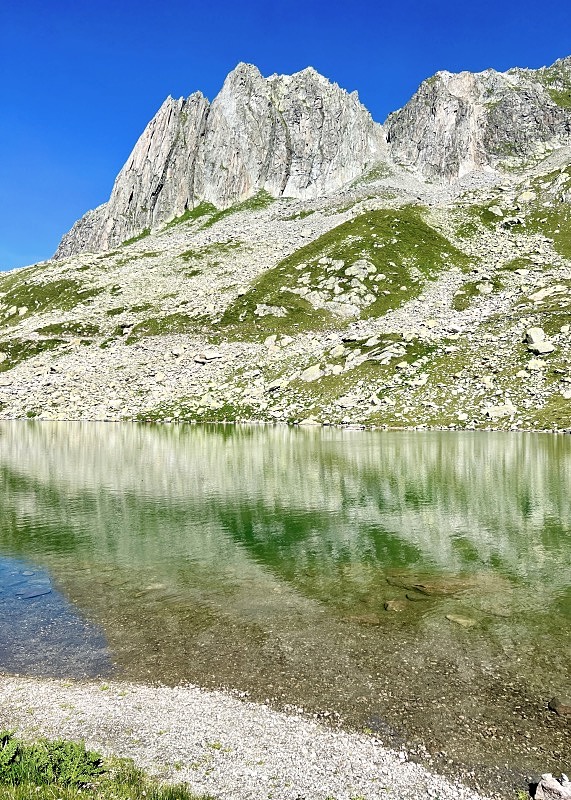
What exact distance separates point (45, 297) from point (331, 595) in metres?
176

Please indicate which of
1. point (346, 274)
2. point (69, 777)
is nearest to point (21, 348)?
point (346, 274)

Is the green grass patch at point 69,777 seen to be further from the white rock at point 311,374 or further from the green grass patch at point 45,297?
the green grass patch at point 45,297

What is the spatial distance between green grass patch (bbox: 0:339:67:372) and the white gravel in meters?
139

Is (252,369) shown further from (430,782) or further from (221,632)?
(430,782)

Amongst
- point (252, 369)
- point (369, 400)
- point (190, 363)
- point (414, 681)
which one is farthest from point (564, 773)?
point (190, 363)

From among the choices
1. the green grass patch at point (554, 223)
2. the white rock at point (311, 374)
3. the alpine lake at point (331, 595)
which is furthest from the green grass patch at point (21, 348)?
the green grass patch at point (554, 223)

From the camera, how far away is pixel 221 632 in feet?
60.0

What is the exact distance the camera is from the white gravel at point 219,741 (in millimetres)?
10610

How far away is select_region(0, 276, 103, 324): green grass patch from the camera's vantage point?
167m

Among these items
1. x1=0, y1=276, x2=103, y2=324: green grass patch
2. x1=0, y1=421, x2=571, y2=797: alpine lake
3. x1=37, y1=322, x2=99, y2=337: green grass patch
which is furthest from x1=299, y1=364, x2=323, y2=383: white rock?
x1=0, y1=276, x2=103, y2=324: green grass patch

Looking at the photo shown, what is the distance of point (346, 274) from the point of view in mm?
143375

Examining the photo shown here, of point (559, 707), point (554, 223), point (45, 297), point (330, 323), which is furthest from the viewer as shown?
point (45, 297)

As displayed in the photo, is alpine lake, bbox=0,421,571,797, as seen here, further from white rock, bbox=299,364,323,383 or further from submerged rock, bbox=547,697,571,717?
white rock, bbox=299,364,323,383

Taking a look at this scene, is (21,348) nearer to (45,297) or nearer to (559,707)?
(45,297)
